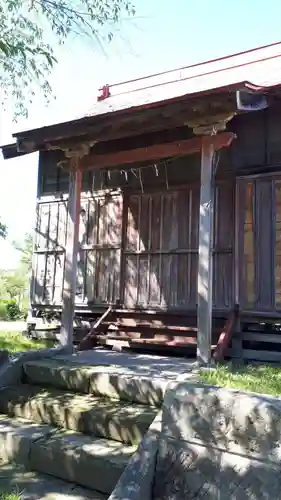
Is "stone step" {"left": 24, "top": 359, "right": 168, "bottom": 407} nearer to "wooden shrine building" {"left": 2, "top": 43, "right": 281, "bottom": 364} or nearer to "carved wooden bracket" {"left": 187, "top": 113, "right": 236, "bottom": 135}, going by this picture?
"wooden shrine building" {"left": 2, "top": 43, "right": 281, "bottom": 364}

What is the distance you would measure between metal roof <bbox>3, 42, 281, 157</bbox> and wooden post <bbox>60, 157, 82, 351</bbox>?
0.68 m

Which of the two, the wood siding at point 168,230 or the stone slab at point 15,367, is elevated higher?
the wood siding at point 168,230

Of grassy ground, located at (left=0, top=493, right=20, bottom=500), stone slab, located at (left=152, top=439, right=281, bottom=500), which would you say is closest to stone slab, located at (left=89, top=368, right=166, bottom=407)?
stone slab, located at (left=152, top=439, right=281, bottom=500)

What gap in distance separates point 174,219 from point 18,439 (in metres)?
3.75

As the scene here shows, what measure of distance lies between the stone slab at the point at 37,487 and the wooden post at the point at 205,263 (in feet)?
6.17

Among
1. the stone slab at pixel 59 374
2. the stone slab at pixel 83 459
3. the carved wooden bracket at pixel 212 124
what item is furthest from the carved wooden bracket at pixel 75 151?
the stone slab at pixel 83 459

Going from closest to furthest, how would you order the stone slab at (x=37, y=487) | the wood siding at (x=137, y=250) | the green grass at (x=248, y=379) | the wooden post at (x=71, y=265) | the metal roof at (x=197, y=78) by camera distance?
the stone slab at (x=37, y=487)
the green grass at (x=248, y=379)
the wooden post at (x=71, y=265)
the wood siding at (x=137, y=250)
the metal roof at (x=197, y=78)

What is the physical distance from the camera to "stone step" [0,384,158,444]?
345 cm

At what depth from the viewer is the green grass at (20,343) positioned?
6359mm

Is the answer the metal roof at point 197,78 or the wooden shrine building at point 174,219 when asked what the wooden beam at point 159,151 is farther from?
the metal roof at point 197,78

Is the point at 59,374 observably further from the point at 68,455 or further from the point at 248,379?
the point at 248,379

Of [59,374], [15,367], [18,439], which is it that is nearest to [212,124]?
[59,374]

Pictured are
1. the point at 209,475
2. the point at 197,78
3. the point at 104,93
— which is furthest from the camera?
the point at 104,93

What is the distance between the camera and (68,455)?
327 centimetres
